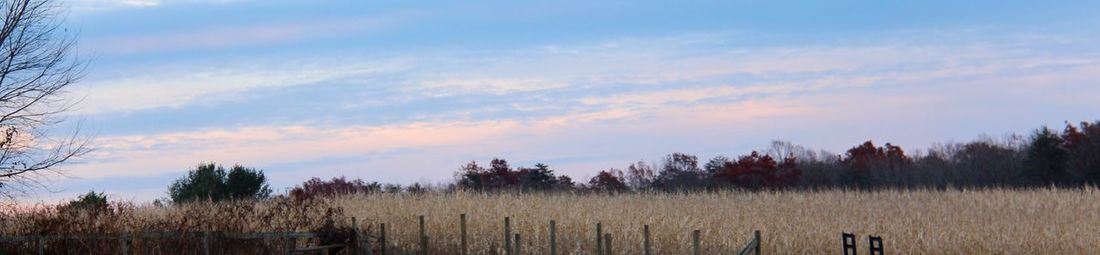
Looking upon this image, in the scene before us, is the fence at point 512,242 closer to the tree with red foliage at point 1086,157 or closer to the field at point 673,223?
→ the field at point 673,223

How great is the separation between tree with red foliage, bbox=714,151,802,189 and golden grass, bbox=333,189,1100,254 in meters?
33.1

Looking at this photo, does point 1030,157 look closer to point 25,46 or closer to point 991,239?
point 991,239

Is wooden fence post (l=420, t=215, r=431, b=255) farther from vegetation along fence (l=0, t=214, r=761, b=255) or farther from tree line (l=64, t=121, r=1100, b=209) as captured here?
tree line (l=64, t=121, r=1100, b=209)

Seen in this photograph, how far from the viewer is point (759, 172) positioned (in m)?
73.0

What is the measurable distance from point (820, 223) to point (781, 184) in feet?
138

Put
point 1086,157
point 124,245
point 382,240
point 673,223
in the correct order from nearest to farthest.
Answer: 1. point 124,245
2. point 382,240
3. point 673,223
4. point 1086,157

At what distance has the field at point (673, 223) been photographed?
84.0 feet

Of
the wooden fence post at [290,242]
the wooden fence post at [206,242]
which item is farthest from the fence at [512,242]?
the wooden fence post at [206,242]

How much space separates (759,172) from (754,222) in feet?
145

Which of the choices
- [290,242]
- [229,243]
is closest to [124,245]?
[229,243]

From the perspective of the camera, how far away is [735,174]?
73500mm

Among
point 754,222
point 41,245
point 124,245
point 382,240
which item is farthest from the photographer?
point 754,222

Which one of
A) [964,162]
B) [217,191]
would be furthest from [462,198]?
[964,162]

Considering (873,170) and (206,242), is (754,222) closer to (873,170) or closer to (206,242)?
(206,242)
